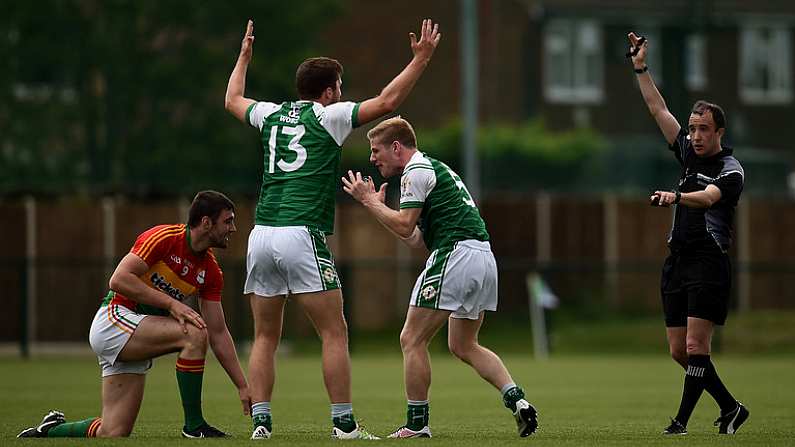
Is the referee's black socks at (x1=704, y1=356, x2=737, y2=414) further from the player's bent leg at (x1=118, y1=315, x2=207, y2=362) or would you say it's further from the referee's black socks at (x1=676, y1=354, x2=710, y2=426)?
the player's bent leg at (x1=118, y1=315, x2=207, y2=362)

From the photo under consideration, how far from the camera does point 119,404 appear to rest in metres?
9.38

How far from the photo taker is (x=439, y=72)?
41656mm

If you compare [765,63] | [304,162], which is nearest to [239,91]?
[304,162]

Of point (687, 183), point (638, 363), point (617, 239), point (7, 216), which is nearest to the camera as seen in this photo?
point (687, 183)

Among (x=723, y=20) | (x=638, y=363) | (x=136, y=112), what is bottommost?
(x=638, y=363)

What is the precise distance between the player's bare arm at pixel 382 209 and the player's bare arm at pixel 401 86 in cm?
46

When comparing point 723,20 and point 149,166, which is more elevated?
point 723,20

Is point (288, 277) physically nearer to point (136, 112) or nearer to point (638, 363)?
point (638, 363)

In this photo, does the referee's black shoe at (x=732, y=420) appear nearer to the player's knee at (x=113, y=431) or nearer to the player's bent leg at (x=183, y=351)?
the player's bent leg at (x=183, y=351)

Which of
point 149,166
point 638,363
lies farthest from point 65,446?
point 149,166

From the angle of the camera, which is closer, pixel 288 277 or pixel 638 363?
pixel 288 277

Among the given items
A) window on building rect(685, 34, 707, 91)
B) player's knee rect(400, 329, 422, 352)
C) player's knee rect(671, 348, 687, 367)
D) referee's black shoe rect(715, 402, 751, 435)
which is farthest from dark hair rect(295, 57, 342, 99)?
window on building rect(685, 34, 707, 91)

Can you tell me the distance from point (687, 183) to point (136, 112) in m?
Result: 25.0

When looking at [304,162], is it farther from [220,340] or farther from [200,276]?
[220,340]
